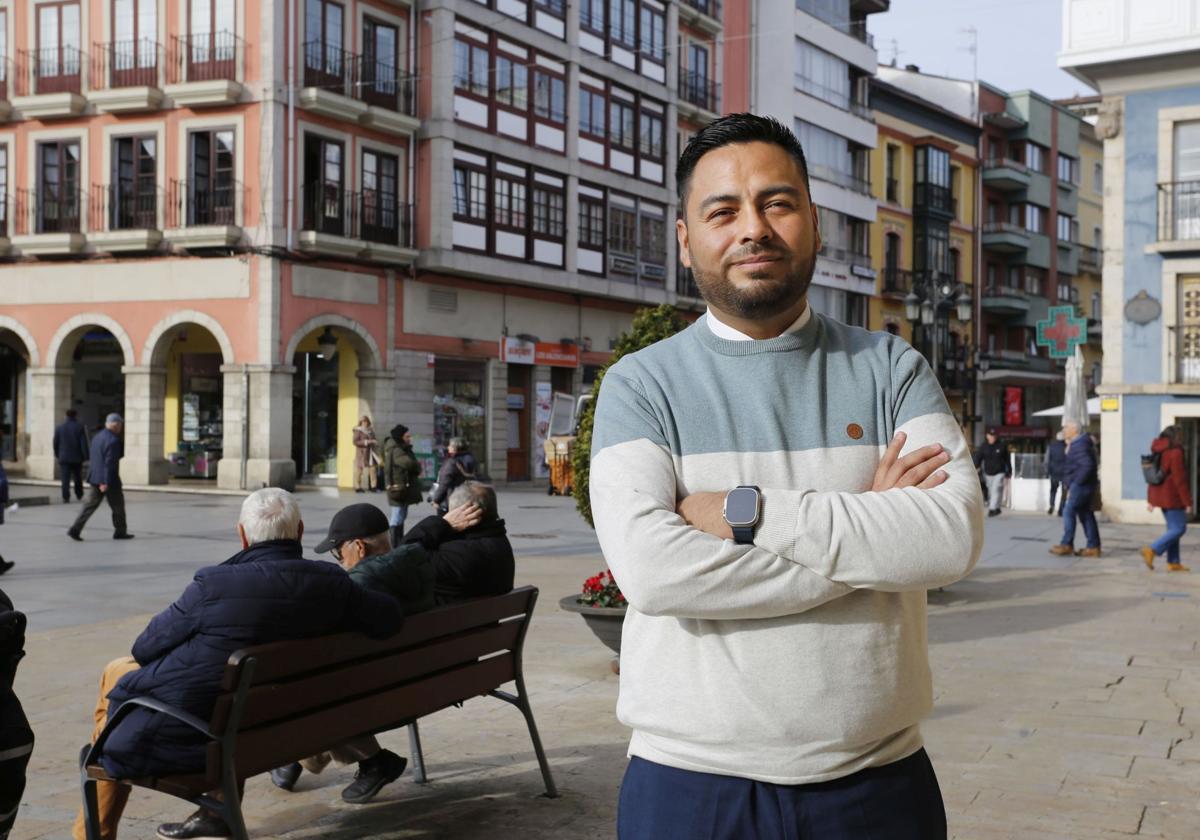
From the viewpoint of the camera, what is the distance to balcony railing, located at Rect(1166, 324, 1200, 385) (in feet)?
Answer: 77.8

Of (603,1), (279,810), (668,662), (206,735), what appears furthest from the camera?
(603,1)

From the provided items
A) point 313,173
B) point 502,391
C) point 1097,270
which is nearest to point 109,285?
point 313,173

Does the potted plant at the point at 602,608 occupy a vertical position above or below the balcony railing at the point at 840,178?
below

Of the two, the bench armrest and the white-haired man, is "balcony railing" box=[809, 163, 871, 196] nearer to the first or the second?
the white-haired man

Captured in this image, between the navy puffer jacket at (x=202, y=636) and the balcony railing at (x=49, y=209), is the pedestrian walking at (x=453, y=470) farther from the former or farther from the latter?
the balcony railing at (x=49, y=209)

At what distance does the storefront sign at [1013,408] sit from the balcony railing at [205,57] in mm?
38711

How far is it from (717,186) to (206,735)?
2.86 meters

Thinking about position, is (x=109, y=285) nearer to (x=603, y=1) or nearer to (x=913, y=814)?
(x=603, y=1)

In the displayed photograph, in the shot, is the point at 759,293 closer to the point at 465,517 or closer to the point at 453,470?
the point at 465,517

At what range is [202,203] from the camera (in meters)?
29.1

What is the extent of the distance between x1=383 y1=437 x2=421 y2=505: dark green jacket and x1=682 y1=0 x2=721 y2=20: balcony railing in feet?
88.5

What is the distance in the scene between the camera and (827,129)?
46281mm

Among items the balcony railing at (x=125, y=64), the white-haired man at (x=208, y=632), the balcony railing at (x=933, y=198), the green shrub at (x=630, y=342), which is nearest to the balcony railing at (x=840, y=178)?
the balcony railing at (x=933, y=198)

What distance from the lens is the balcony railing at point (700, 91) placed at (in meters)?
40.6
